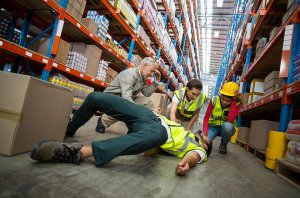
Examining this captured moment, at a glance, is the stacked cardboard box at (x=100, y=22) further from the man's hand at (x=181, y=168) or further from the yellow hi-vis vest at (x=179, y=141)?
the man's hand at (x=181, y=168)

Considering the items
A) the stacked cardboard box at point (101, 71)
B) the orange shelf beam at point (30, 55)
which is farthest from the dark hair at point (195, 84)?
the stacked cardboard box at point (101, 71)

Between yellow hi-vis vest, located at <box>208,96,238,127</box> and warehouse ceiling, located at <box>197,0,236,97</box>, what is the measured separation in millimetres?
13483

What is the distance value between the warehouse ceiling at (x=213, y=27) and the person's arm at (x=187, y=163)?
1524 cm

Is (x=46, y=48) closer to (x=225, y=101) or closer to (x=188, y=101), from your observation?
(x=188, y=101)

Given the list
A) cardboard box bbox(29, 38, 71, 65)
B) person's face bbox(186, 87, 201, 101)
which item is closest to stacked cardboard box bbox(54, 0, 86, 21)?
cardboard box bbox(29, 38, 71, 65)

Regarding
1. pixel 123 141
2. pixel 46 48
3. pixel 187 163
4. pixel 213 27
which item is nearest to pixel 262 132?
pixel 187 163

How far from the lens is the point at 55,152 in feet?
4.26

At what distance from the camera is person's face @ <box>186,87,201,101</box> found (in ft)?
9.55

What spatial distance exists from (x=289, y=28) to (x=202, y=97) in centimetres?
142

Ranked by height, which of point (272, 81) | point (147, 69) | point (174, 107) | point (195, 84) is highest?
point (272, 81)

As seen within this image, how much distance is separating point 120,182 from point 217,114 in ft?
8.90

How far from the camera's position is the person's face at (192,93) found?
2.91m

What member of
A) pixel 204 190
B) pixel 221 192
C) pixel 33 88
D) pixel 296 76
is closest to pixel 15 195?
pixel 33 88

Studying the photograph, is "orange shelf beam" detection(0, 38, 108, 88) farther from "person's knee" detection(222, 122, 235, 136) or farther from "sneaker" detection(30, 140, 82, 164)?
"person's knee" detection(222, 122, 235, 136)
